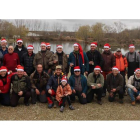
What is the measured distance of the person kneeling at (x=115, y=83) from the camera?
17.6 feet

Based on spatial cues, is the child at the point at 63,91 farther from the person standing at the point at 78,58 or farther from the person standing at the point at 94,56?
the person standing at the point at 94,56

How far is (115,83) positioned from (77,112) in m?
1.74

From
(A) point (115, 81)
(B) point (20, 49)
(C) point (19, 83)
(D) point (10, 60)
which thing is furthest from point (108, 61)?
(D) point (10, 60)

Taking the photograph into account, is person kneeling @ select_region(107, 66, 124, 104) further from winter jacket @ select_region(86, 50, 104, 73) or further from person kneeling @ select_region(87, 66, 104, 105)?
winter jacket @ select_region(86, 50, 104, 73)

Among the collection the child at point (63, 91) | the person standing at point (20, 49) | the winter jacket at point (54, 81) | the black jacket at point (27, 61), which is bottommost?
the child at point (63, 91)

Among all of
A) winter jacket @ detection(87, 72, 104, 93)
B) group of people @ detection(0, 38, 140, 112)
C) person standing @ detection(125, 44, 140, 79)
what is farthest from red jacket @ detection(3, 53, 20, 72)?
person standing @ detection(125, 44, 140, 79)

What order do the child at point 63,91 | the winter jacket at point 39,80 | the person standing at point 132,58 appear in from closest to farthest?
the child at point 63,91 → the winter jacket at point 39,80 → the person standing at point 132,58

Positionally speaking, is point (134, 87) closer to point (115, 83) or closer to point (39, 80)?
point (115, 83)

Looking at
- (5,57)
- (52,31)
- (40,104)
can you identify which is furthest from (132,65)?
(52,31)

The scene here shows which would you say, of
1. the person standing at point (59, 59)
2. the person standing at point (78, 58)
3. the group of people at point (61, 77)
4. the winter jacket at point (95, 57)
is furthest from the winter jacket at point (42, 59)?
the winter jacket at point (95, 57)

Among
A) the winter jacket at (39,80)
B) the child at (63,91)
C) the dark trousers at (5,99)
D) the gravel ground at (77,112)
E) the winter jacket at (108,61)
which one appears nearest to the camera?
the gravel ground at (77,112)

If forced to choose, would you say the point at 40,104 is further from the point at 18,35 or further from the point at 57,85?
the point at 18,35

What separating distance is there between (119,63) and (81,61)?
1.44 metres

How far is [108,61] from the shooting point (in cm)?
591
